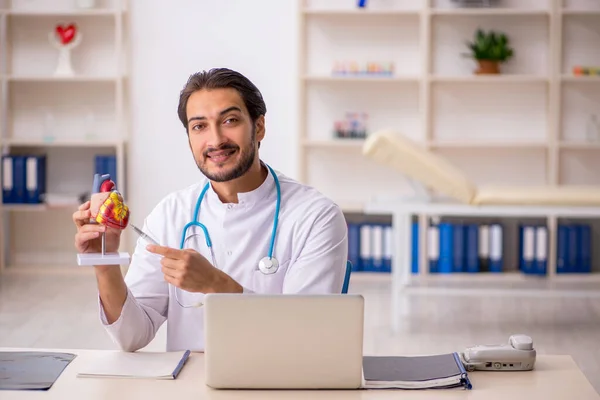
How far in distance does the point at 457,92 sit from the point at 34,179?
2.66 meters

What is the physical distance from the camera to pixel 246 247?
2.40 m

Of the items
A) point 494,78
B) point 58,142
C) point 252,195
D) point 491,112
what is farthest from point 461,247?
point 252,195

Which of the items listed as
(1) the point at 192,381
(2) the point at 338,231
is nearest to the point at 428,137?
(2) the point at 338,231

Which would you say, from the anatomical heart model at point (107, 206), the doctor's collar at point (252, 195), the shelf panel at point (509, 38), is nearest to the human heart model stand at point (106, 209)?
the anatomical heart model at point (107, 206)

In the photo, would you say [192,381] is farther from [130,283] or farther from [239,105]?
[239,105]

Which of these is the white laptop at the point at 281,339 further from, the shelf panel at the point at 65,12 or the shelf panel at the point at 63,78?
the shelf panel at the point at 65,12

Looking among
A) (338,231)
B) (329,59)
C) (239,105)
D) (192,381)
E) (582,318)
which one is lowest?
(582,318)

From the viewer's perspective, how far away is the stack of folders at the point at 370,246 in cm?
589

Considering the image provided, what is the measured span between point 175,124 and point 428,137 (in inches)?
62.2

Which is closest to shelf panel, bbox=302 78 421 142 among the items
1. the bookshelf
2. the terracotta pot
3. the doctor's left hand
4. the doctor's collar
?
the bookshelf

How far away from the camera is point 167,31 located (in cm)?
615

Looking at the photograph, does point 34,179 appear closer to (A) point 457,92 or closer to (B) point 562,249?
(A) point 457,92

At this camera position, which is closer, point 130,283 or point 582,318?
point 130,283

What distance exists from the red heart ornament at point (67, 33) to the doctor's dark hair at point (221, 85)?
3787mm
